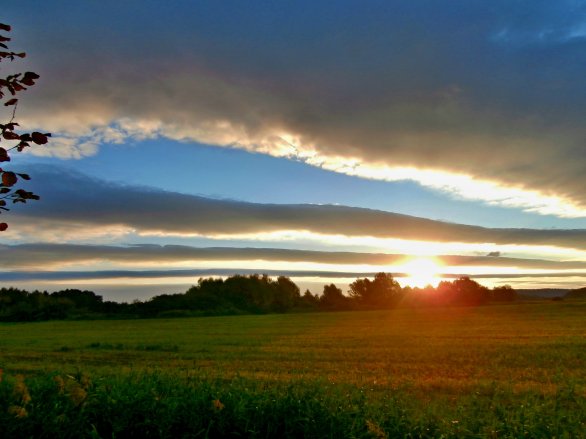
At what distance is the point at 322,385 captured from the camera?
28.8 feet

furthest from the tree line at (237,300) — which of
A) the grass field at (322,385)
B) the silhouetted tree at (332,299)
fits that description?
the grass field at (322,385)

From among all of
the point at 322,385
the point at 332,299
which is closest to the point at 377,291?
the point at 332,299

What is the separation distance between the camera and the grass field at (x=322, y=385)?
5129 mm

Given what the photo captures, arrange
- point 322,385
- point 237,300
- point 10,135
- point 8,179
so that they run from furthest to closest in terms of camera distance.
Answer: point 237,300
point 322,385
point 10,135
point 8,179

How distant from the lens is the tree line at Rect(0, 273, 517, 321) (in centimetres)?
6219

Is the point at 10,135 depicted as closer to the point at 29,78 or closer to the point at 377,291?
the point at 29,78

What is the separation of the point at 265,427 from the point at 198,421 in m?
0.67

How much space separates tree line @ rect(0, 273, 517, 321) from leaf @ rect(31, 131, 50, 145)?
2053 inches

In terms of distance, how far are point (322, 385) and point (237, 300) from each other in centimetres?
7128

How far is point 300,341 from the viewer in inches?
966

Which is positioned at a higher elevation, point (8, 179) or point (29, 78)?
point (29, 78)

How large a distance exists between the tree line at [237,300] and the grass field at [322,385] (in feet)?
127

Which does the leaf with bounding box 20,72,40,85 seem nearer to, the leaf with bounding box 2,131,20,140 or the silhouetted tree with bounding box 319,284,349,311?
the leaf with bounding box 2,131,20,140

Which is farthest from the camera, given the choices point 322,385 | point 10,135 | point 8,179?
point 322,385
